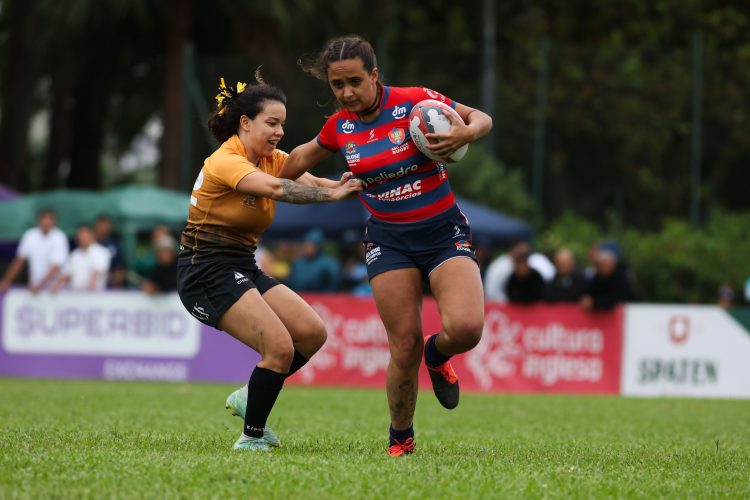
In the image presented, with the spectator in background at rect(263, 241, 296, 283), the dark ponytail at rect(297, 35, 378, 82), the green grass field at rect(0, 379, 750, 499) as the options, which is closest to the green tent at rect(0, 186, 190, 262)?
the spectator in background at rect(263, 241, 296, 283)

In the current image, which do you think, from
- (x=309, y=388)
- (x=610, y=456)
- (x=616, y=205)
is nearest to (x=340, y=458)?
(x=610, y=456)

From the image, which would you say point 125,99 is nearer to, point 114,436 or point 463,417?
point 463,417

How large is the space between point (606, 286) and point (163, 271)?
18.8ft

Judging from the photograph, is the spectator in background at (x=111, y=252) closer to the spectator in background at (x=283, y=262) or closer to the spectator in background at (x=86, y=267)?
the spectator in background at (x=86, y=267)

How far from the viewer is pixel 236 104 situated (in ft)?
23.4

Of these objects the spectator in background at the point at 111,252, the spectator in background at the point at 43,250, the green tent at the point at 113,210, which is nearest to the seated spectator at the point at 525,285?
the spectator in background at the point at 111,252

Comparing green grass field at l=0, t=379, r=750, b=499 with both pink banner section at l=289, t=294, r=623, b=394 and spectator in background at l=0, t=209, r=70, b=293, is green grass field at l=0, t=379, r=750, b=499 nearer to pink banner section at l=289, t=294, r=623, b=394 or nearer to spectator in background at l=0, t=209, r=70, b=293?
pink banner section at l=289, t=294, r=623, b=394

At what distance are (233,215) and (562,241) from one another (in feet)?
56.0

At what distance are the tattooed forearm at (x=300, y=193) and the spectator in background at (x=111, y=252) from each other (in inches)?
456

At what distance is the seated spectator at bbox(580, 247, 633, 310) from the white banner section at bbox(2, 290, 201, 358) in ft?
16.6

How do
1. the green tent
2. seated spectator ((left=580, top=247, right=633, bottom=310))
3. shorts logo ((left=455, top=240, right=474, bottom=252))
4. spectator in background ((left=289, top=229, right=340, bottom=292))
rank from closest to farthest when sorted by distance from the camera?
shorts logo ((left=455, top=240, right=474, bottom=252))
seated spectator ((left=580, top=247, right=633, bottom=310))
spectator in background ((left=289, top=229, right=340, bottom=292))
the green tent

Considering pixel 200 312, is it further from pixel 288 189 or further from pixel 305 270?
pixel 305 270

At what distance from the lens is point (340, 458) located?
6512 millimetres

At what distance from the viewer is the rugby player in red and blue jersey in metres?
6.71
